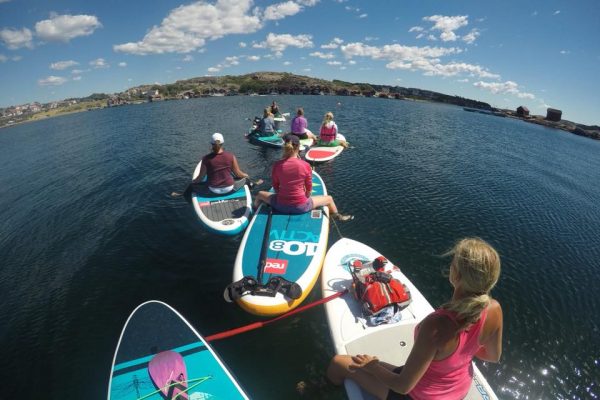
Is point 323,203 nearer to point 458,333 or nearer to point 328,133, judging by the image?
point 458,333

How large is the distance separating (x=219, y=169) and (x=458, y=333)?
10.0 m

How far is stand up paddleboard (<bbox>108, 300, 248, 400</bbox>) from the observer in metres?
4.99

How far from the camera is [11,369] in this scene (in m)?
6.83

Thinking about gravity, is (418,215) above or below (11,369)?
above

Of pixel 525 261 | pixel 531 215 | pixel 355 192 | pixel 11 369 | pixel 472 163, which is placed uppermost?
pixel 472 163

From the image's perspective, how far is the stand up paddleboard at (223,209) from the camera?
32.2ft

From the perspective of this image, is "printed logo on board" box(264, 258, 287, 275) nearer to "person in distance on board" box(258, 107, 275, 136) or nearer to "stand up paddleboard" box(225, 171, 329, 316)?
"stand up paddleboard" box(225, 171, 329, 316)

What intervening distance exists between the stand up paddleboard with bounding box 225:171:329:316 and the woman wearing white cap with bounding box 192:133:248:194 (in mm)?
2208

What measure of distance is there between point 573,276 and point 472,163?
15.9 m

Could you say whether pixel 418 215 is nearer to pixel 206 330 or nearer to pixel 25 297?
pixel 206 330

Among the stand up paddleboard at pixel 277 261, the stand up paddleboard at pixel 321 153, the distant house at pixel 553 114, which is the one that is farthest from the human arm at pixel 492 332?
the distant house at pixel 553 114

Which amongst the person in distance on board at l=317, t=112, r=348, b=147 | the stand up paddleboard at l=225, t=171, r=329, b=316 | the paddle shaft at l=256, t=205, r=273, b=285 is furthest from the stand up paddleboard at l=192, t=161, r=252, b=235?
the person in distance on board at l=317, t=112, r=348, b=147

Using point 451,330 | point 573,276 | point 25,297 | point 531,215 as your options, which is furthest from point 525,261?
point 25,297

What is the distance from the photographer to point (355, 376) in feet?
15.0
